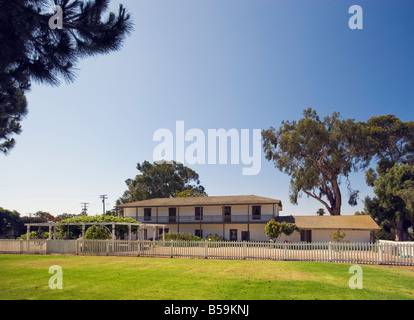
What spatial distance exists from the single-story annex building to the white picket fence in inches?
614

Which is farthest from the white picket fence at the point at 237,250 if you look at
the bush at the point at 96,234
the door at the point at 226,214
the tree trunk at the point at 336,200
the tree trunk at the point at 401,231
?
the tree trunk at the point at 336,200

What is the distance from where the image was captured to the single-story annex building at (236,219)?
117 feet

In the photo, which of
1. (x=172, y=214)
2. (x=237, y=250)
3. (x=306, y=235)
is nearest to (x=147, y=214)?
(x=172, y=214)

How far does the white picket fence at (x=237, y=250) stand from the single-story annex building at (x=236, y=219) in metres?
15.6

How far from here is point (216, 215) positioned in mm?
40500

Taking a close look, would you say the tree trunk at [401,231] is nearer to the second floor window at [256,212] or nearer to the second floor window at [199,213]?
the second floor window at [256,212]

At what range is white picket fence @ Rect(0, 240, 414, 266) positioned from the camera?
16828 mm

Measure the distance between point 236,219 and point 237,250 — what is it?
20835mm

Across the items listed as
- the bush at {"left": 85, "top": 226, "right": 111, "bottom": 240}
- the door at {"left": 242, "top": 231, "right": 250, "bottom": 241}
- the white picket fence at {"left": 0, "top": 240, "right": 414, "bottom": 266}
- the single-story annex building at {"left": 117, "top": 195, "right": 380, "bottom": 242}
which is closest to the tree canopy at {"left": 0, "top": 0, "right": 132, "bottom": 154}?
the white picket fence at {"left": 0, "top": 240, "right": 414, "bottom": 266}

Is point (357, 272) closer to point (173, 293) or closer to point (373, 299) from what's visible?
point (373, 299)

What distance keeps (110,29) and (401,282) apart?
1172cm

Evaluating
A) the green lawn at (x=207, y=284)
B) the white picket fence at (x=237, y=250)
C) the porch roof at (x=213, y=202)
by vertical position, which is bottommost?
the white picket fence at (x=237, y=250)

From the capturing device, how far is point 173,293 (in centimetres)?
885
